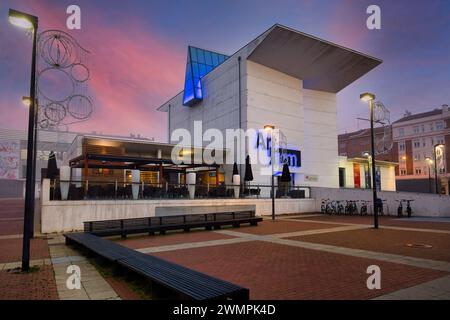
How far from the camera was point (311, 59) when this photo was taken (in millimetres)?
33344

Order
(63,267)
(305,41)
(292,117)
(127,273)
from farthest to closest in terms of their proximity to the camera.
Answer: (292,117), (305,41), (63,267), (127,273)

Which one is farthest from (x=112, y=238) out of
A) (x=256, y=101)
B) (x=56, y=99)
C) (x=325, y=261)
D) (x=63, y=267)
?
(x=256, y=101)

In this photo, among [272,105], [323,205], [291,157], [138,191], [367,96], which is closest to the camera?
[367,96]

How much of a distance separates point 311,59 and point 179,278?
1269 inches

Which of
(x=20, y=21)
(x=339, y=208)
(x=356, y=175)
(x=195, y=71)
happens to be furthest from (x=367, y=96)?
(x=356, y=175)

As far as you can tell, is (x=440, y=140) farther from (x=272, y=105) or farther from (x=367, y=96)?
(x=367, y=96)

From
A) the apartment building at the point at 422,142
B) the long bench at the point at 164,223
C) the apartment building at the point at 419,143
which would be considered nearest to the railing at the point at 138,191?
the long bench at the point at 164,223

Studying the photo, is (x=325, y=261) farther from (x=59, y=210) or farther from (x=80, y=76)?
(x=80, y=76)

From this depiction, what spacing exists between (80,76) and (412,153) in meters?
71.7

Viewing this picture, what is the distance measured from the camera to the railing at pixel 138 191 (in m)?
15.6

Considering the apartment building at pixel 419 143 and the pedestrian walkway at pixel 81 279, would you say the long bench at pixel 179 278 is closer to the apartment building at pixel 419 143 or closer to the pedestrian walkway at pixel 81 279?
the pedestrian walkway at pixel 81 279

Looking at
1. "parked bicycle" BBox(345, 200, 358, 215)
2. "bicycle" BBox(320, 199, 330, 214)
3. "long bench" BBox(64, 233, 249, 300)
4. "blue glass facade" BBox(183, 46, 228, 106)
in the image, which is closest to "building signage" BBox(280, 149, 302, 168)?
"bicycle" BBox(320, 199, 330, 214)

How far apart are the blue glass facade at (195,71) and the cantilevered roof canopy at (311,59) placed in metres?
10.1
